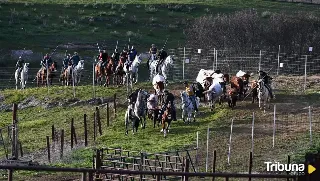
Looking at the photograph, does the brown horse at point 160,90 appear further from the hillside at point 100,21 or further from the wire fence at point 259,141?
the hillside at point 100,21

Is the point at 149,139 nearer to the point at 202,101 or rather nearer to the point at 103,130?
the point at 103,130

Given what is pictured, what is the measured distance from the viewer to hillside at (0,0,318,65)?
70.3m

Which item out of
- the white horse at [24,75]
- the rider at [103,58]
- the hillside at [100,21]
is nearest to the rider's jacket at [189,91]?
the rider at [103,58]

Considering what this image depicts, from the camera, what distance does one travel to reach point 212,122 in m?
36.4

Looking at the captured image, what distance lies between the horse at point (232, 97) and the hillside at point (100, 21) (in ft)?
94.8

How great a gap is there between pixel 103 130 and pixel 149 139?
348 centimetres

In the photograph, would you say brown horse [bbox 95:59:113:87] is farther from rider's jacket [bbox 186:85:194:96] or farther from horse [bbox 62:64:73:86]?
rider's jacket [bbox 186:85:194:96]

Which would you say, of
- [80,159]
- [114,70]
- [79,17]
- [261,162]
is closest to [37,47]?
[79,17]

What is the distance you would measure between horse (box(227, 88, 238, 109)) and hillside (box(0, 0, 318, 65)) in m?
28.9

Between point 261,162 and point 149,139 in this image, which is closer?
point 261,162

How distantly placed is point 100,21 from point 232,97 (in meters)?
43.4

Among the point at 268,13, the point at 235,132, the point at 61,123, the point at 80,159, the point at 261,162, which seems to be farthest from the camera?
the point at 268,13

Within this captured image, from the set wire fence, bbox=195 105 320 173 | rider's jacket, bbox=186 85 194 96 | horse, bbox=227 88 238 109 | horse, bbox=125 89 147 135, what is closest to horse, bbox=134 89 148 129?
horse, bbox=125 89 147 135

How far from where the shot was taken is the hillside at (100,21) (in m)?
70.3
